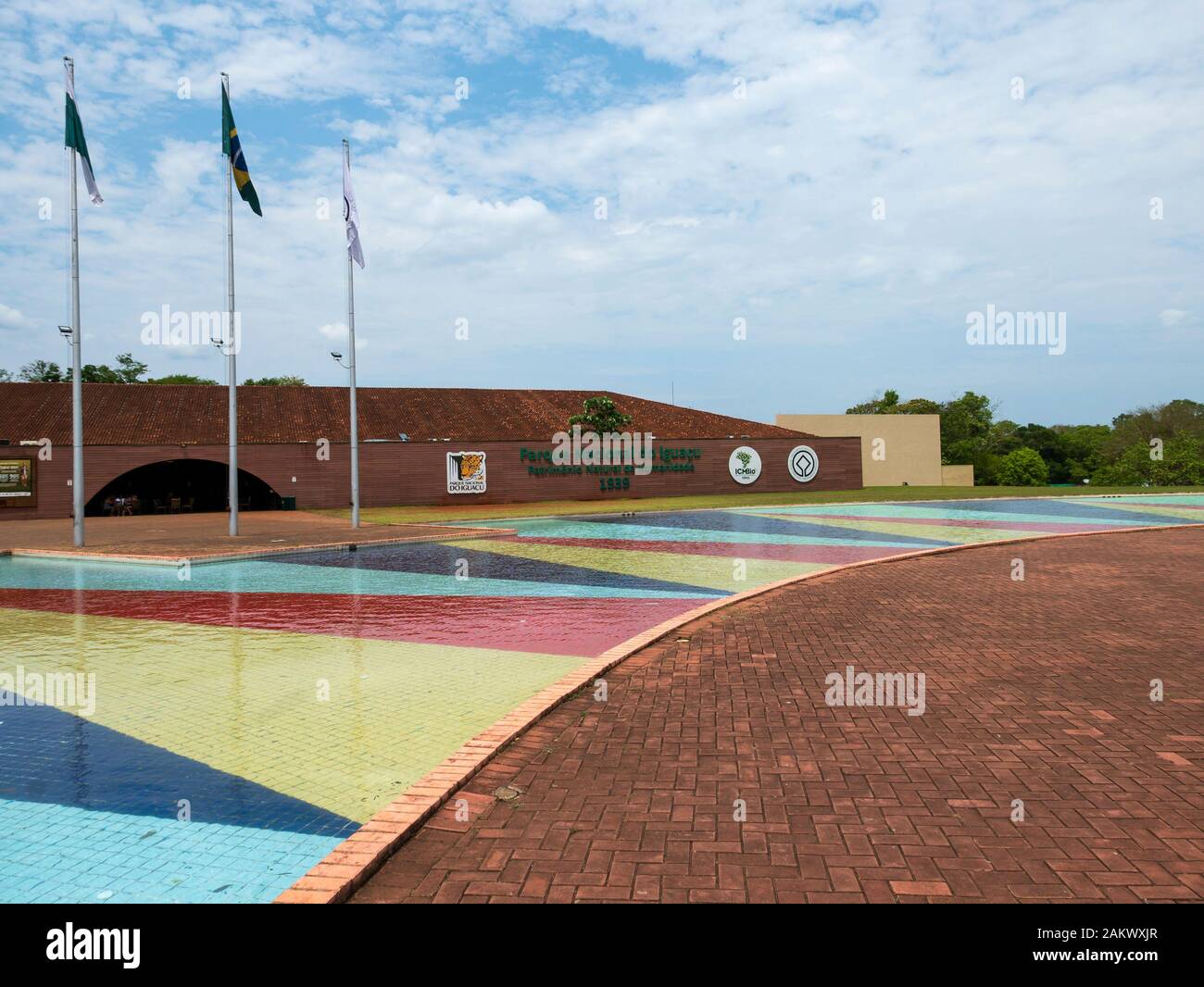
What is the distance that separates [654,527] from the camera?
26719 mm

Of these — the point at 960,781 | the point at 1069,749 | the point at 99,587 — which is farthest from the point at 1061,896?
the point at 99,587

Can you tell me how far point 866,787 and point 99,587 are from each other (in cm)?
1448

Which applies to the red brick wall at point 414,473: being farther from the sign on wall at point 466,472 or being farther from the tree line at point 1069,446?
the tree line at point 1069,446

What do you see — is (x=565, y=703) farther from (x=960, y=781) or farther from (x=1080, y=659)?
(x=1080, y=659)

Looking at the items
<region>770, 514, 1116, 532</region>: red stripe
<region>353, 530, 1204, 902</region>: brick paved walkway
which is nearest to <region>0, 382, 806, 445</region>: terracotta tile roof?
<region>770, 514, 1116, 532</region>: red stripe

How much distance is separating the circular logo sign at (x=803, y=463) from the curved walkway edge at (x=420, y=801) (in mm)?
40445

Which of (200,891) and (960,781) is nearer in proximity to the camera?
(200,891)

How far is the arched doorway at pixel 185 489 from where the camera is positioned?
4056 centimetres

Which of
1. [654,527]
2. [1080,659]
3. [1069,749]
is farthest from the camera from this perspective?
[654,527]

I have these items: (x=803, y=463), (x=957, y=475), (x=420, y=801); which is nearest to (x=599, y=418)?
(x=803, y=463)

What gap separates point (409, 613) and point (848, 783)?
791 centimetres

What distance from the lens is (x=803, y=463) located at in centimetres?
4850

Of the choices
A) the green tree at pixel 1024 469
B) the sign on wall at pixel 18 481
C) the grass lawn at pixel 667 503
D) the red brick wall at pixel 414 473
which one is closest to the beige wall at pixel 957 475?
the grass lawn at pixel 667 503
